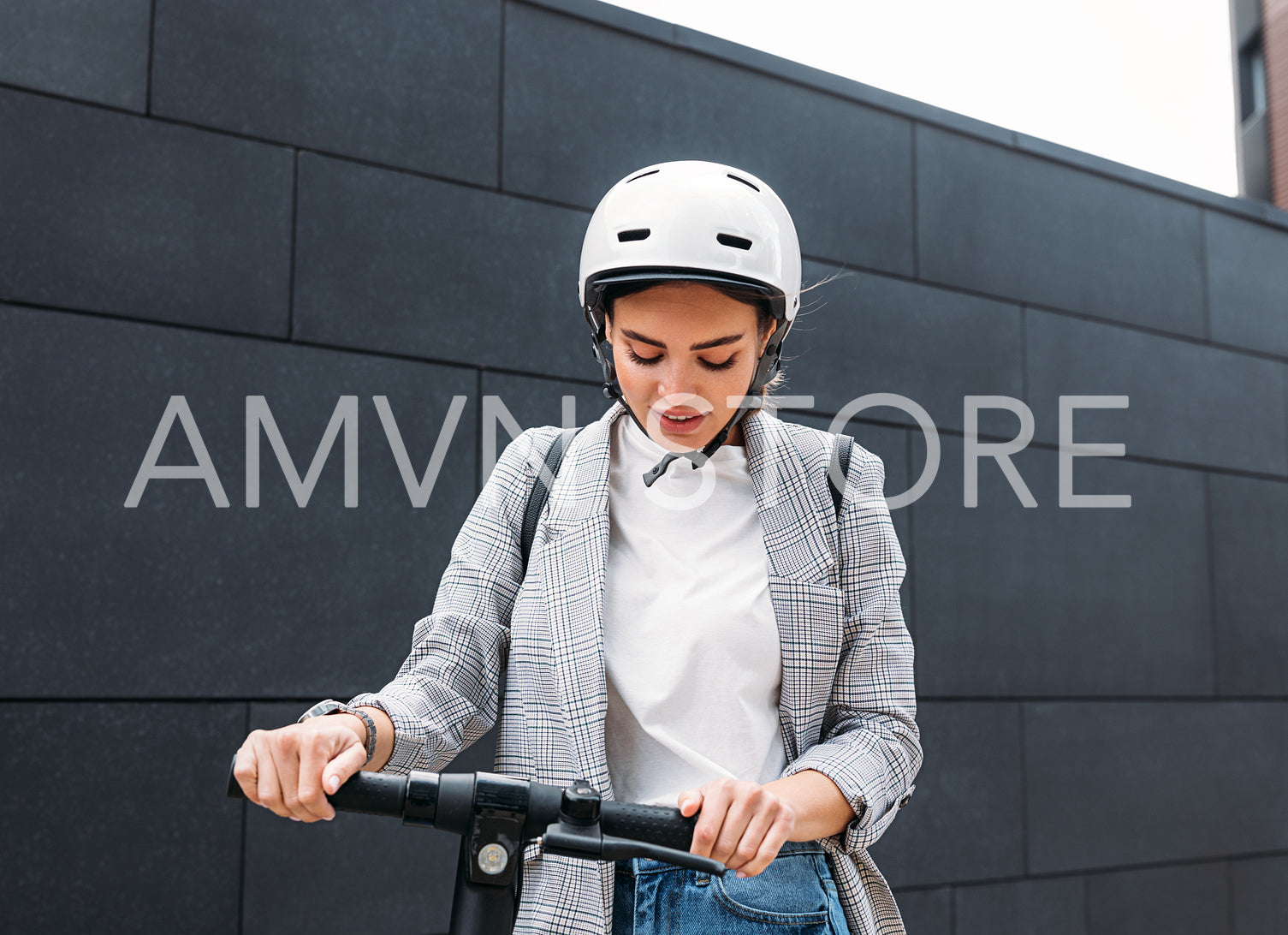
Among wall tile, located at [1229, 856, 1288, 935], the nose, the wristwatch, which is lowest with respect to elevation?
wall tile, located at [1229, 856, 1288, 935]

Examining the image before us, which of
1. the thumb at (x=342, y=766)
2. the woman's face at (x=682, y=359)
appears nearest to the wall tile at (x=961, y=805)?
the woman's face at (x=682, y=359)

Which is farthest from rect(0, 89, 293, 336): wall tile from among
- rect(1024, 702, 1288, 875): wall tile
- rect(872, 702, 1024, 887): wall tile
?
rect(1024, 702, 1288, 875): wall tile

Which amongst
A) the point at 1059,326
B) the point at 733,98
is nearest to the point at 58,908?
the point at 733,98

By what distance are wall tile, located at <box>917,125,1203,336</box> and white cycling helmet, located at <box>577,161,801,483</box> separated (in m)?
2.94

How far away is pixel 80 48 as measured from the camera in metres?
3.32

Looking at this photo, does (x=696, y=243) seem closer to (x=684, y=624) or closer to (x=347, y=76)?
(x=684, y=624)

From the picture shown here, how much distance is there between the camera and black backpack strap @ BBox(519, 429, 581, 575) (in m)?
1.98

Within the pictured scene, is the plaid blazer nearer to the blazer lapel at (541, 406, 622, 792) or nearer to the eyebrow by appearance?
the blazer lapel at (541, 406, 622, 792)

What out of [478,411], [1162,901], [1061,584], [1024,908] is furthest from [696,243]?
[1162,901]

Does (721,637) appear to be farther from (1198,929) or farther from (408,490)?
(1198,929)

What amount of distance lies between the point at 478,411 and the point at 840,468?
2074mm

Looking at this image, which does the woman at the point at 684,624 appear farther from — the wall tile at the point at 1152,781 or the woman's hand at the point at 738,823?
the wall tile at the point at 1152,781

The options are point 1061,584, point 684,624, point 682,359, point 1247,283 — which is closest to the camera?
point 684,624

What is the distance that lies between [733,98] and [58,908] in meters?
3.57
